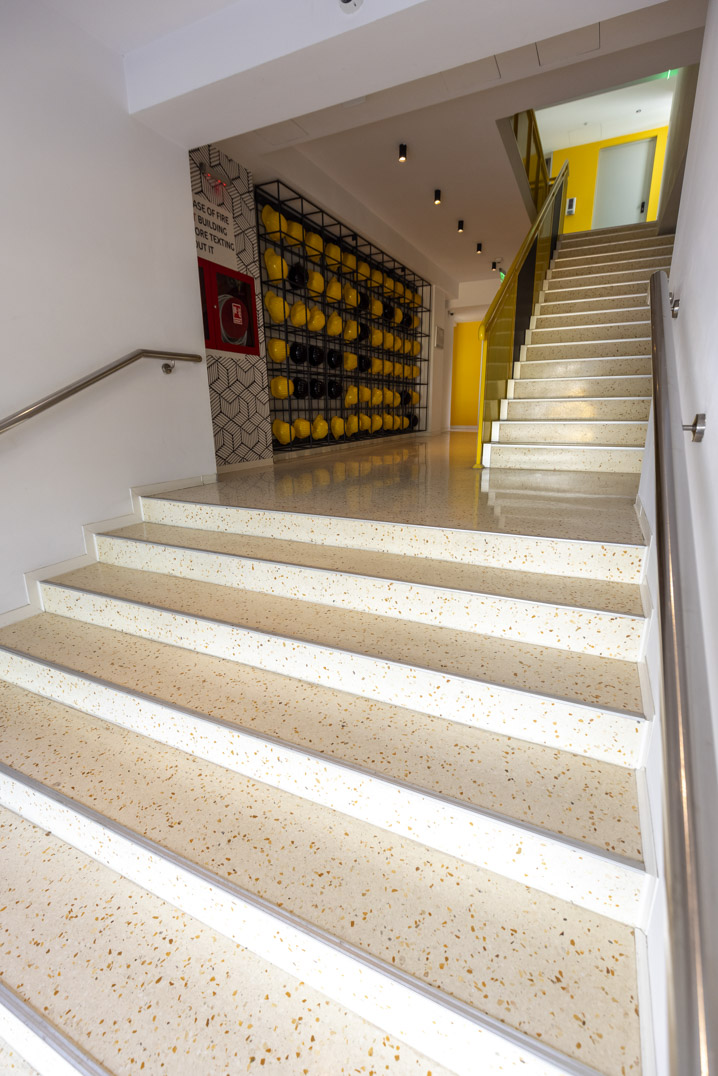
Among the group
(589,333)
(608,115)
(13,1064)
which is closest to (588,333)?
(589,333)

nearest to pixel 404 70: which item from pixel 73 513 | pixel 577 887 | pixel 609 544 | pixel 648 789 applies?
pixel 609 544

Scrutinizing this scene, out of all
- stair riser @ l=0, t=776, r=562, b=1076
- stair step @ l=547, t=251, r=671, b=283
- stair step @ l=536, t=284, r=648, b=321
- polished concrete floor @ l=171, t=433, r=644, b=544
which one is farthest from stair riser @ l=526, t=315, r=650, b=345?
→ stair riser @ l=0, t=776, r=562, b=1076

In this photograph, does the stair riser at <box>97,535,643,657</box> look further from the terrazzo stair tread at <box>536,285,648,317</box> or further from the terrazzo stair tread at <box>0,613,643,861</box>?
the terrazzo stair tread at <box>536,285,648,317</box>

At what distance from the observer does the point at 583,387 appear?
4.02 m

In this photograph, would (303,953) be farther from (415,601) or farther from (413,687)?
(415,601)

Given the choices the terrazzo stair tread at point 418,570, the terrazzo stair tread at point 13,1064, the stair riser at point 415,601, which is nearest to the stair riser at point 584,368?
the terrazzo stair tread at point 418,570

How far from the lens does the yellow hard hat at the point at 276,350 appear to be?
192 inches

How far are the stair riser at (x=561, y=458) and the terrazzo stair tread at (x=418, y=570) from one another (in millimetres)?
1851

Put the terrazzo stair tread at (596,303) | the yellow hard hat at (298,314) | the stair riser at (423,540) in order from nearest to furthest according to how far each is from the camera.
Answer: the stair riser at (423,540)
the terrazzo stair tread at (596,303)
the yellow hard hat at (298,314)

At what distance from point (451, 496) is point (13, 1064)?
2682mm

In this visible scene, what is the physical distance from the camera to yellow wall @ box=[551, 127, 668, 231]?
9.43 m

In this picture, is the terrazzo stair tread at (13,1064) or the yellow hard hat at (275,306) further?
the yellow hard hat at (275,306)

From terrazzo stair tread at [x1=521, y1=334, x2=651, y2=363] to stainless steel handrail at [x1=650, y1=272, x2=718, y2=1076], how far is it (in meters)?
4.05

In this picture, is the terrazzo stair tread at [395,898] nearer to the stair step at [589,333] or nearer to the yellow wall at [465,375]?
the stair step at [589,333]
